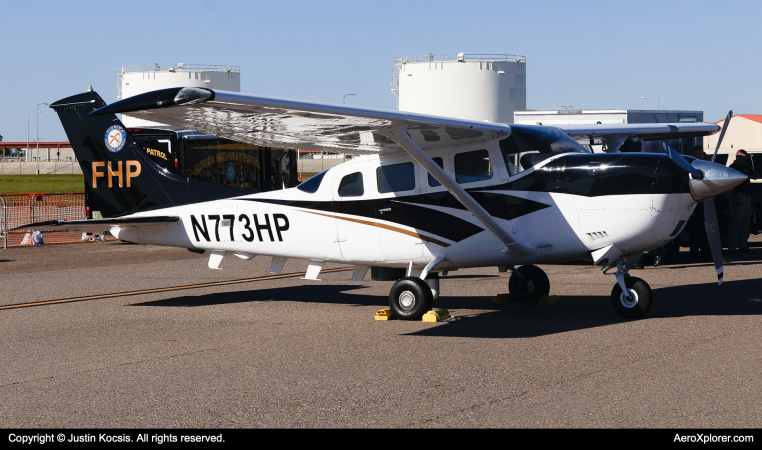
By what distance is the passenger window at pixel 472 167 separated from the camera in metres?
9.04

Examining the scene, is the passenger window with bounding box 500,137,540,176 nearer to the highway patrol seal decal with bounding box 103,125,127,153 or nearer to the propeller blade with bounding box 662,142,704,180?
the propeller blade with bounding box 662,142,704,180

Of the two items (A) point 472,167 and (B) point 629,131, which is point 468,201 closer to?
(A) point 472,167

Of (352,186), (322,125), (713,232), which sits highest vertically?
(322,125)

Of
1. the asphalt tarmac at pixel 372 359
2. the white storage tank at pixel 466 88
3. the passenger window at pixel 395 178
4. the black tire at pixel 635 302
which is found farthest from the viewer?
the white storage tank at pixel 466 88

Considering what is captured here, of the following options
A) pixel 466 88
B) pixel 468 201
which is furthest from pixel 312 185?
pixel 466 88

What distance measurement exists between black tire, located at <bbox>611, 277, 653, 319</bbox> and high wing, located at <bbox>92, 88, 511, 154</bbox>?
225cm

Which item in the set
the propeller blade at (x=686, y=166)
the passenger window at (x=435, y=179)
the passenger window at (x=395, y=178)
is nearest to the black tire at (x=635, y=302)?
the propeller blade at (x=686, y=166)

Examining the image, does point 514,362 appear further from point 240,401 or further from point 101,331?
point 101,331

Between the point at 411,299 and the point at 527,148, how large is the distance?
2170 mm

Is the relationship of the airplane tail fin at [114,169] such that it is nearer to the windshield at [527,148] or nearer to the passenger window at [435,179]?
the passenger window at [435,179]

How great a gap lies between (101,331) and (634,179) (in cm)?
602

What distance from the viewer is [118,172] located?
37.6 ft

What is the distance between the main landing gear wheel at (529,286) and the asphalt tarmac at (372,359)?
0.65 feet
